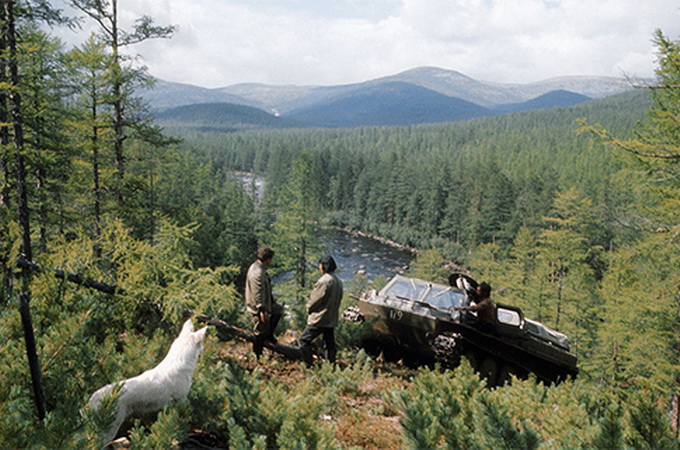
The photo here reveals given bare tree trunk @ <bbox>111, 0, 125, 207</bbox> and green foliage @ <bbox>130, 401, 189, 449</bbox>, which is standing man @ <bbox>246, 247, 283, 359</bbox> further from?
bare tree trunk @ <bbox>111, 0, 125, 207</bbox>

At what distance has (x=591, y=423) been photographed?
3.01 metres

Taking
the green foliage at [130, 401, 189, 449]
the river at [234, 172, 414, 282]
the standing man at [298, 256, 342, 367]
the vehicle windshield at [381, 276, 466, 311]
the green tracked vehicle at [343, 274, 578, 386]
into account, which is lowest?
the river at [234, 172, 414, 282]

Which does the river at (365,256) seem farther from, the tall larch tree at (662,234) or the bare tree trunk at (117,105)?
the tall larch tree at (662,234)

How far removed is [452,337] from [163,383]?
18.8ft

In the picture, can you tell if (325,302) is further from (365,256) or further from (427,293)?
(365,256)

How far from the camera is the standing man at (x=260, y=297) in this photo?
585 cm

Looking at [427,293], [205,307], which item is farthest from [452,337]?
[205,307]

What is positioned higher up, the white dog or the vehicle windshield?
the white dog

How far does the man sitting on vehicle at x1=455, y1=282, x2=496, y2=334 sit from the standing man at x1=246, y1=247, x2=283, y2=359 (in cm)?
392

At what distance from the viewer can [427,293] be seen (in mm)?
8758

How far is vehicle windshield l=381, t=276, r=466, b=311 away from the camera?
853 centimetres

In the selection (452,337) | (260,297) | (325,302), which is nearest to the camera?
(260,297)

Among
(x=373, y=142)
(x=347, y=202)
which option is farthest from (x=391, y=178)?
(x=373, y=142)

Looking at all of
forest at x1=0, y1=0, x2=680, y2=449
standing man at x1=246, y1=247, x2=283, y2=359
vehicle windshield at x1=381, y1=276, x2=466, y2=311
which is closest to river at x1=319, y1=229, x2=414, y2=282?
forest at x1=0, y1=0, x2=680, y2=449
